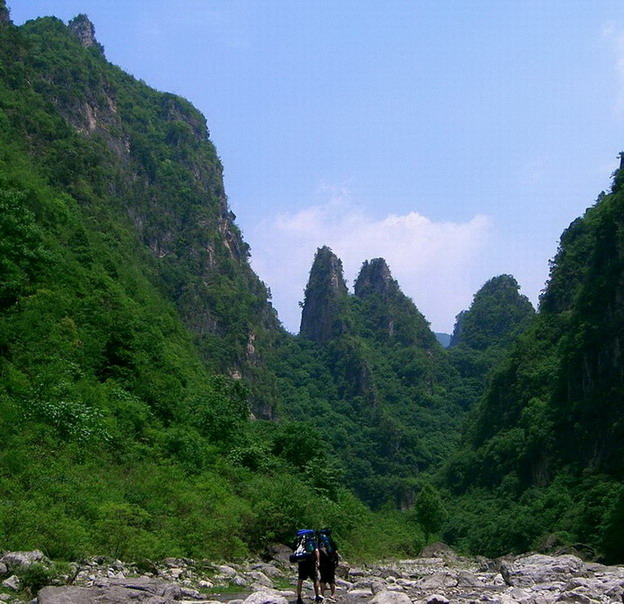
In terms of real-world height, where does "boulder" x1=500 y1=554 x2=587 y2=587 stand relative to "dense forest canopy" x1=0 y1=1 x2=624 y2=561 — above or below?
below

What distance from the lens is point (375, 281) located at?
133 m

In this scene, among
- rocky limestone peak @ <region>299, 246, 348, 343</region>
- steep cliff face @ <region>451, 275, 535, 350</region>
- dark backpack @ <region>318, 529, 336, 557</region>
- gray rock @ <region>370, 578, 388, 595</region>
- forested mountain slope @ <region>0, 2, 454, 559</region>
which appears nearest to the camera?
dark backpack @ <region>318, 529, 336, 557</region>

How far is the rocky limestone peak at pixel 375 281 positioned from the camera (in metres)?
130

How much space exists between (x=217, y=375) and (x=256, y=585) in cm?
3291

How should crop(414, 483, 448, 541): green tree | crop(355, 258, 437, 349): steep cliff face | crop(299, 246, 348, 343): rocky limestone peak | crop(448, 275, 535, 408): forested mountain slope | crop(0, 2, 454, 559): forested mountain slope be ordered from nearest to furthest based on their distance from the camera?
crop(0, 2, 454, 559): forested mountain slope < crop(414, 483, 448, 541): green tree < crop(448, 275, 535, 408): forested mountain slope < crop(299, 246, 348, 343): rocky limestone peak < crop(355, 258, 437, 349): steep cliff face

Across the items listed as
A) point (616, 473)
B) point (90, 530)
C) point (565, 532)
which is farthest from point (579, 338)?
point (90, 530)

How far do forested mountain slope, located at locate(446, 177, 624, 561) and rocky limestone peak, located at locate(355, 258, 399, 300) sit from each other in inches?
2364

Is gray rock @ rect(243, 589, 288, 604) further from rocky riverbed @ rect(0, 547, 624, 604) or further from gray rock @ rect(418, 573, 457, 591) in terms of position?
gray rock @ rect(418, 573, 457, 591)

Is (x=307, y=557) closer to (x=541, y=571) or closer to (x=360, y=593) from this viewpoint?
(x=360, y=593)

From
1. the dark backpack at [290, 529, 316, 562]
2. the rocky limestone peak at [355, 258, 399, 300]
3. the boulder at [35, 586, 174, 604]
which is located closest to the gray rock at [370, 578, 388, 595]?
the dark backpack at [290, 529, 316, 562]

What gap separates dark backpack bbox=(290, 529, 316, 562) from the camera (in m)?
10.5

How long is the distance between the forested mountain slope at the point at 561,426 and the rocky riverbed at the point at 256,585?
15.4m

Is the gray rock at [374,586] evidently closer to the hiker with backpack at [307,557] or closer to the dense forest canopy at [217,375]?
the hiker with backpack at [307,557]

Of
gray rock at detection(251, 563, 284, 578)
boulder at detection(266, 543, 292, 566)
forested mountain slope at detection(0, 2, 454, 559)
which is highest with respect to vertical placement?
forested mountain slope at detection(0, 2, 454, 559)
